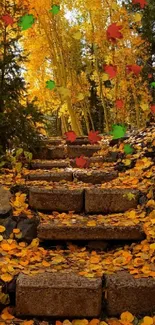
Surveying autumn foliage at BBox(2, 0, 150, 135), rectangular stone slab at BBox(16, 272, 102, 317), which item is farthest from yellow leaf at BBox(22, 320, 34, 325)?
autumn foliage at BBox(2, 0, 150, 135)

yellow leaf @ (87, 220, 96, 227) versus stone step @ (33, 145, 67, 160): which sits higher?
stone step @ (33, 145, 67, 160)

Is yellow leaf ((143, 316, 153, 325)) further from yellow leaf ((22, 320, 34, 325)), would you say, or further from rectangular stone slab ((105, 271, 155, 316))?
yellow leaf ((22, 320, 34, 325))

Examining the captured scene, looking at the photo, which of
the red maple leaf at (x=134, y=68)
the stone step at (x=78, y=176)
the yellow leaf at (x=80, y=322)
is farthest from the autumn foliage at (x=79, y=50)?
the yellow leaf at (x=80, y=322)

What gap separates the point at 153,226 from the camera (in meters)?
3.29

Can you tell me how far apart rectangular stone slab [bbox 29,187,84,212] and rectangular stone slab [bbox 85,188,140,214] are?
4.2 inches

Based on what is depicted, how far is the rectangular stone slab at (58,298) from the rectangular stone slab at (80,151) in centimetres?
339

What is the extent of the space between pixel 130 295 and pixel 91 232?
76cm

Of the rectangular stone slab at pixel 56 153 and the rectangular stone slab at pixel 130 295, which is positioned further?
the rectangular stone slab at pixel 56 153

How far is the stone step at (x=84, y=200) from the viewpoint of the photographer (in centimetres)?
377

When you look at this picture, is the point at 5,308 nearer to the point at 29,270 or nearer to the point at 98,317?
the point at 29,270

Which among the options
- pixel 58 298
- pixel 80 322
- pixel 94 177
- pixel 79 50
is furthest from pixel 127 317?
pixel 79 50

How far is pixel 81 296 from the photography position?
8.56ft

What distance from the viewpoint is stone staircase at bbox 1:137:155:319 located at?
8.61 feet

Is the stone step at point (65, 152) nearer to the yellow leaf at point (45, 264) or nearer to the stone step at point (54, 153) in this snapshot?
the stone step at point (54, 153)
